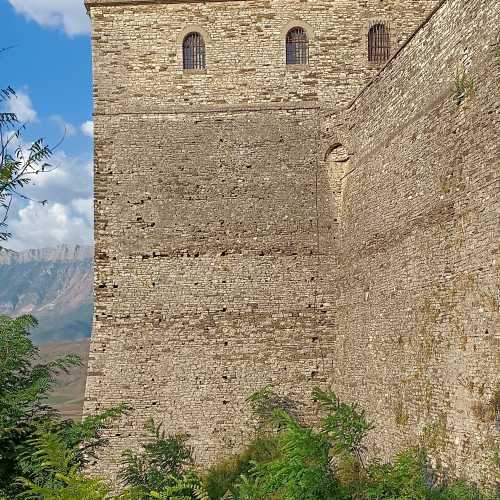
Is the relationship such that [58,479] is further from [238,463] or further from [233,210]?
[233,210]

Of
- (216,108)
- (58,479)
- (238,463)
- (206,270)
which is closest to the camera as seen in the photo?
(58,479)

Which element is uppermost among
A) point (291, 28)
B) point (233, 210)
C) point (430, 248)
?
point (291, 28)

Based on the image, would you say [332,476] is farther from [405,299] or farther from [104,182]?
[104,182]

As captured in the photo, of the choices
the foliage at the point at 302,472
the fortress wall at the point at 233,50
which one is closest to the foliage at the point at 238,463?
the foliage at the point at 302,472

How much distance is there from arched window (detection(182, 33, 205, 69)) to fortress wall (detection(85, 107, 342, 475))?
1268 mm

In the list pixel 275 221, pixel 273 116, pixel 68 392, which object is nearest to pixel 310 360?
pixel 275 221

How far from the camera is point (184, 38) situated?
49.9 ft

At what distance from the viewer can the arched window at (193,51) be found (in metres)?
15.2

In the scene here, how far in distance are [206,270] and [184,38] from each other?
18.0 feet

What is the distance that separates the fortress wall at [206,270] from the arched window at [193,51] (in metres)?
1.27

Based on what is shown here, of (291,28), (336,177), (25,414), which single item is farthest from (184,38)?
(25,414)

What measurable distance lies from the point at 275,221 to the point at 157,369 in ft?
13.8

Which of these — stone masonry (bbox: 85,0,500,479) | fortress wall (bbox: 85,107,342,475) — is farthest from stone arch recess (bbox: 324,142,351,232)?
→ fortress wall (bbox: 85,107,342,475)

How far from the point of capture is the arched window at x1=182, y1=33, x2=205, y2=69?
15.2 m
